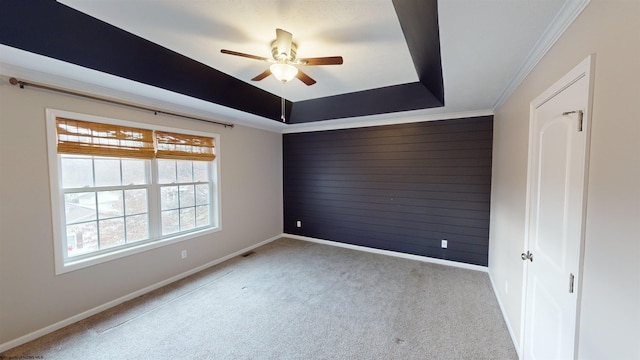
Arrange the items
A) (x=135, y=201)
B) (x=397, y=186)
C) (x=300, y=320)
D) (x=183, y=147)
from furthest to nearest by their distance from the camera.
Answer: (x=397, y=186) → (x=183, y=147) → (x=135, y=201) → (x=300, y=320)

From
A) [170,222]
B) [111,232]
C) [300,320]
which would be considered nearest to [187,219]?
[170,222]

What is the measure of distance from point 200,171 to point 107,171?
1.15m

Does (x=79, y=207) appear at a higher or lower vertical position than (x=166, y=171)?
lower

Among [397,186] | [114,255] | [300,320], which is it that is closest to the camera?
[300,320]

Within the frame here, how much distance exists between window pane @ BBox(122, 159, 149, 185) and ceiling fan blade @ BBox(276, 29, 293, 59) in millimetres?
2271

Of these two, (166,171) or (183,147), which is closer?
(166,171)

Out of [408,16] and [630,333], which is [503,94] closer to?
[408,16]

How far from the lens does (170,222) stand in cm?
323

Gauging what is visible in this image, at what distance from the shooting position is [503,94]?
259 centimetres

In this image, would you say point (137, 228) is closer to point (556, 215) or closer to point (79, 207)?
point (79, 207)

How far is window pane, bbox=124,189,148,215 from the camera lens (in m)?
2.77

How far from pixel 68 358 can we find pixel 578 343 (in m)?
3.39

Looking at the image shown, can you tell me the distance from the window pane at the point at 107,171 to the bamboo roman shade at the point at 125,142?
12cm

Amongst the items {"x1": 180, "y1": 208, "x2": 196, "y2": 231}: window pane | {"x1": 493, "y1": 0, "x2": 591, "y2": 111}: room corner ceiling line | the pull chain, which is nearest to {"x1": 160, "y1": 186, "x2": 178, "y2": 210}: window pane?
{"x1": 180, "y1": 208, "x2": 196, "y2": 231}: window pane
